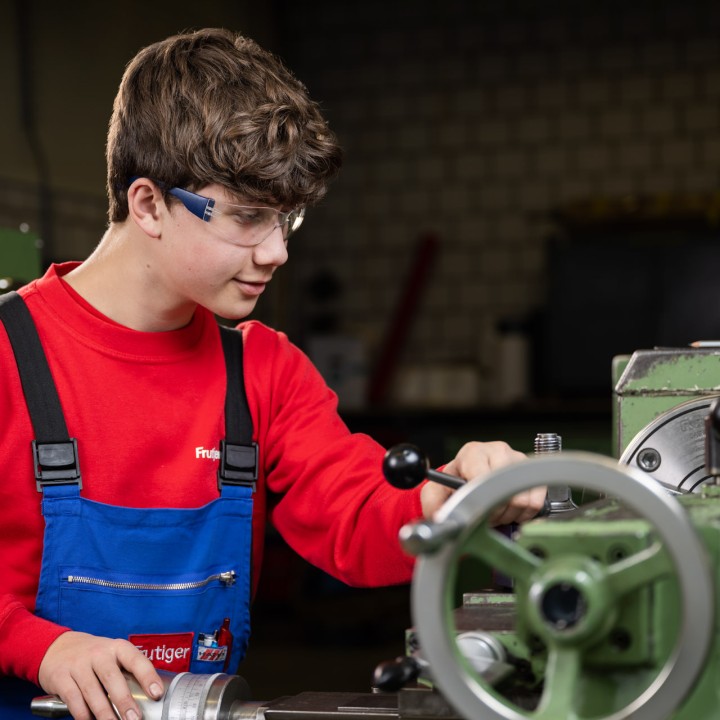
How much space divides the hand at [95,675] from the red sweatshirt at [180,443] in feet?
0.37

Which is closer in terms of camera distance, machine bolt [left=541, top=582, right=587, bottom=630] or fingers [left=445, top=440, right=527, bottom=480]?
machine bolt [left=541, top=582, right=587, bottom=630]

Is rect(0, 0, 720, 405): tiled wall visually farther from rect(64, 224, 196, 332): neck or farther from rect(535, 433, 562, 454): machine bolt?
rect(535, 433, 562, 454): machine bolt

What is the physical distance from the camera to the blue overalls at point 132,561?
1.28 m

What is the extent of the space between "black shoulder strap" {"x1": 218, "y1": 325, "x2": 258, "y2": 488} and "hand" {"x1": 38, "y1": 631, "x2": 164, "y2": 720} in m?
0.31

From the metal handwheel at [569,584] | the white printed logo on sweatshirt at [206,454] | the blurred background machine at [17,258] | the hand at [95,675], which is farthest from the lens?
the blurred background machine at [17,258]

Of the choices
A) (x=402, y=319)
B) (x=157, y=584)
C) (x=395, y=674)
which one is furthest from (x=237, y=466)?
(x=402, y=319)

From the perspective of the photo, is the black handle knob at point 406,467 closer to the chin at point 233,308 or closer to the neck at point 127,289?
the chin at point 233,308

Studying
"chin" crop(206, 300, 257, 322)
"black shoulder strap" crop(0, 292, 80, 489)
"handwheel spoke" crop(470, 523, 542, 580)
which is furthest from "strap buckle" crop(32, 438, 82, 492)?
"handwheel spoke" crop(470, 523, 542, 580)

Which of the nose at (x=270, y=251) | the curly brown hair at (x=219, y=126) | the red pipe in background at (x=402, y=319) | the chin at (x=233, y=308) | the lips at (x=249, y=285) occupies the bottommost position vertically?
the chin at (x=233, y=308)

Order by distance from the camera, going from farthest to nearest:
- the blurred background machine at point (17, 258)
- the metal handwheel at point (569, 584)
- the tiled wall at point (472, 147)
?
1. the tiled wall at point (472, 147)
2. the blurred background machine at point (17, 258)
3. the metal handwheel at point (569, 584)

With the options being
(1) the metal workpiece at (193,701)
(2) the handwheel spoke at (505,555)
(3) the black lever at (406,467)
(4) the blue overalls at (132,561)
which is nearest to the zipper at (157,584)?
(4) the blue overalls at (132,561)

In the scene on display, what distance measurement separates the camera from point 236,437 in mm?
1431

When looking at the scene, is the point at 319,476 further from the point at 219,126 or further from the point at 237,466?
the point at 219,126

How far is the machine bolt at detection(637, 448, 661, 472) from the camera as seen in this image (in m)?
1.15
